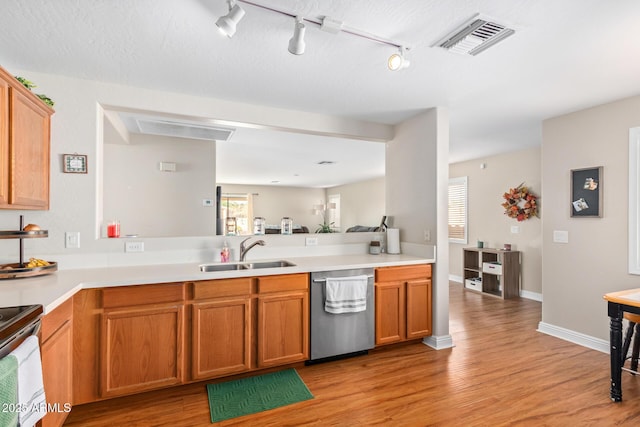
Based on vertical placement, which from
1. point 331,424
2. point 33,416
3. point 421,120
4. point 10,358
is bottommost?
point 331,424

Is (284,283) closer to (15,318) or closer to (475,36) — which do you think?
(15,318)

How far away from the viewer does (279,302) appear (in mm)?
2613

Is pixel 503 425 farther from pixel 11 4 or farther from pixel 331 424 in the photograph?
pixel 11 4

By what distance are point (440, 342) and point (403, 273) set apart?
31.0 inches

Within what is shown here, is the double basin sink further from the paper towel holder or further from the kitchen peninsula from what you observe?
the paper towel holder

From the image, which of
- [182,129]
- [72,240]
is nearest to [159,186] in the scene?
[182,129]

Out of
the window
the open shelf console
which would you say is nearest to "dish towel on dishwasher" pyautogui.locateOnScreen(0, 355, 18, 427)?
the open shelf console

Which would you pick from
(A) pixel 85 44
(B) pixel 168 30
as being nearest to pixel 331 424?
(B) pixel 168 30

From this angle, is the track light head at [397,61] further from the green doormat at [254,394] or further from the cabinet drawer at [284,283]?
the green doormat at [254,394]

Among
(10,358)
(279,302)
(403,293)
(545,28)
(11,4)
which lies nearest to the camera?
(10,358)

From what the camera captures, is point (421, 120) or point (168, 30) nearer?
point (168, 30)

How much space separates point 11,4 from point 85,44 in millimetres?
399

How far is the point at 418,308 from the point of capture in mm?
3199

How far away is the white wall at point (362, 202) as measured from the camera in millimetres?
8961
